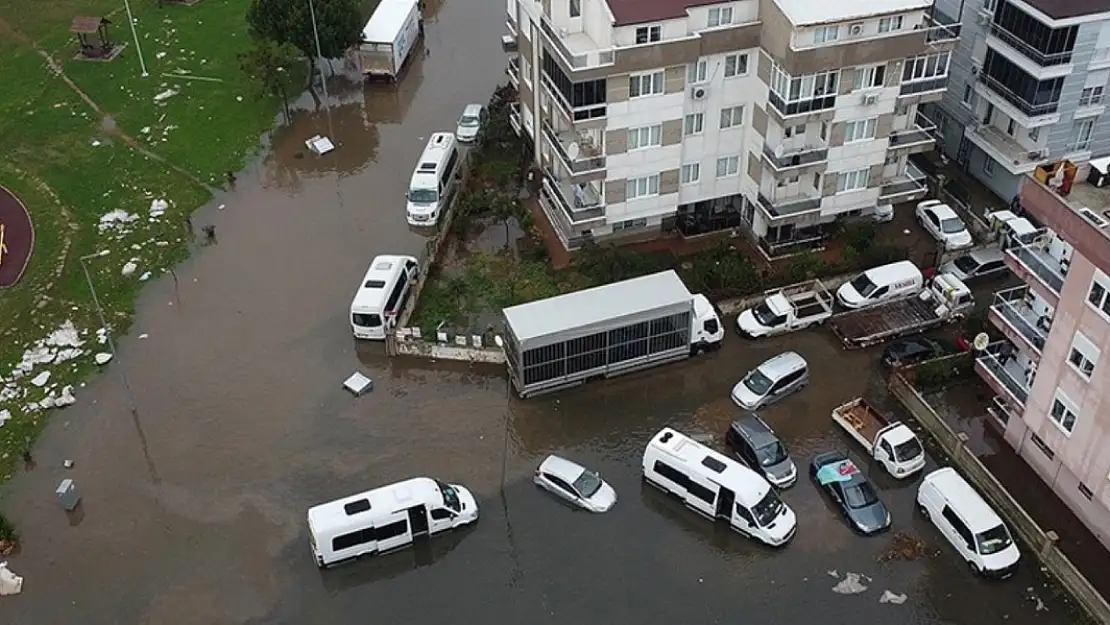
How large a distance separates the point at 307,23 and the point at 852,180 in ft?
112

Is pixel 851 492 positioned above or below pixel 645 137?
below

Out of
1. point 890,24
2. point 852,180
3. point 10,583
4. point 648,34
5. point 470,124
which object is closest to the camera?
point 10,583

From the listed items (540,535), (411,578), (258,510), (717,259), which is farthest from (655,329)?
(258,510)

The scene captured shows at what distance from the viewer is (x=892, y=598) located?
35531 millimetres

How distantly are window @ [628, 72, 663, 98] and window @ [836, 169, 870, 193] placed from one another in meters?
10.0

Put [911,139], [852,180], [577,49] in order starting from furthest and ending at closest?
[852,180]
[911,139]
[577,49]

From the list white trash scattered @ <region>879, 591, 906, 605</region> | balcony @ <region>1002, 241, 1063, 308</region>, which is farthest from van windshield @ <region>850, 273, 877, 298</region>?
white trash scattered @ <region>879, 591, 906, 605</region>

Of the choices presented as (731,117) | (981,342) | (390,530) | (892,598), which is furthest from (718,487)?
(731,117)

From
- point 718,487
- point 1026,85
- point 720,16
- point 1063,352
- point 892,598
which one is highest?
point 720,16

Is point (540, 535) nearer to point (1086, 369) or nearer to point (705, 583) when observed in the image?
point (705, 583)

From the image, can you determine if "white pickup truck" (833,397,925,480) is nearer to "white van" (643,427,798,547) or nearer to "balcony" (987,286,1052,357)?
"white van" (643,427,798,547)

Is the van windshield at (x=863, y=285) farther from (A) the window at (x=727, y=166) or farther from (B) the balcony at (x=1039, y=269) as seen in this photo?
(B) the balcony at (x=1039, y=269)

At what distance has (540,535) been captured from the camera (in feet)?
124

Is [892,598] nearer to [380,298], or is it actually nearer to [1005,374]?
[1005,374]
